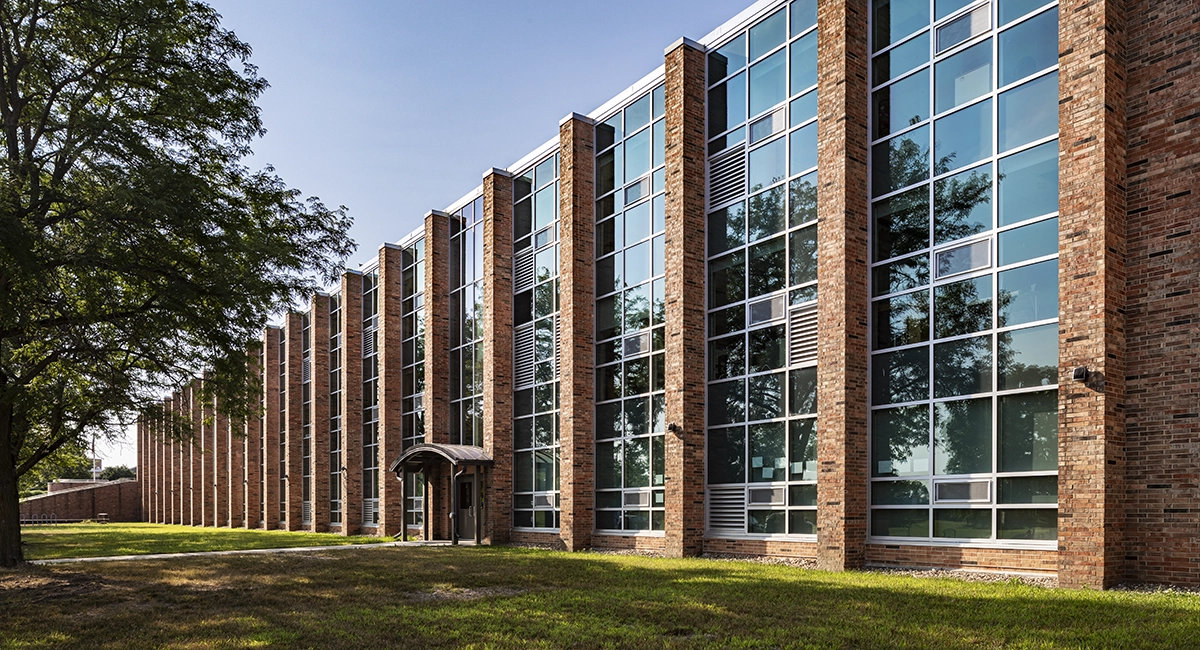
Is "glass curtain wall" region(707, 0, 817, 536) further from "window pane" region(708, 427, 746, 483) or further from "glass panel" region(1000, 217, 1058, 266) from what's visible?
"glass panel" region(1000, 217, 1058, 266)

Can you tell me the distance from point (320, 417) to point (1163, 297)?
36.8m

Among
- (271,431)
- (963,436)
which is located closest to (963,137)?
(963,436)

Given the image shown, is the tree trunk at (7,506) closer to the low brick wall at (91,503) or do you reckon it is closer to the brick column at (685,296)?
the brick column at (685,296)

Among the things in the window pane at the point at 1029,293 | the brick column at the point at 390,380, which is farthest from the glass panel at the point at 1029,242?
the brick column at the point at 390,380

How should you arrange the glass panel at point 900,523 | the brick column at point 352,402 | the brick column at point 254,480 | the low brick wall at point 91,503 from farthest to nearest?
the low brick wall at point 91,503 → the brick column at point 254,480 → the brick column at point 352,402 → the glass panel at point 900,523

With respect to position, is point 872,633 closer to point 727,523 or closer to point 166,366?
point 727,523

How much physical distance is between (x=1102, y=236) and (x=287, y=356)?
41.7m

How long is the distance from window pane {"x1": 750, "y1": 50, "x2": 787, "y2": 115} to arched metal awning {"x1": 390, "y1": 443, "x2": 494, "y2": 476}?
44.2 feet

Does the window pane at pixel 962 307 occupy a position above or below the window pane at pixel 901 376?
above

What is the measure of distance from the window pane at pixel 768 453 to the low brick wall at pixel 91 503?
8316cm

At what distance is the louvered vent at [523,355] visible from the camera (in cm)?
2714

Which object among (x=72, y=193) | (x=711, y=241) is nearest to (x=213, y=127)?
(x=72, y=193)

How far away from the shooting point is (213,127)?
632 inches

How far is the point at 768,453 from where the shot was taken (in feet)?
60.3
